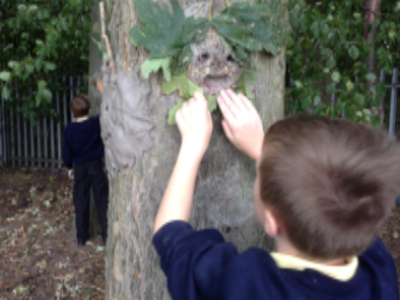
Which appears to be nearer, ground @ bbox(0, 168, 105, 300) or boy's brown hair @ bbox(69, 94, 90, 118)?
ground @ bbox(0, 168, 105, 300)

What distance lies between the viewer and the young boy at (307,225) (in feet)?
2.73

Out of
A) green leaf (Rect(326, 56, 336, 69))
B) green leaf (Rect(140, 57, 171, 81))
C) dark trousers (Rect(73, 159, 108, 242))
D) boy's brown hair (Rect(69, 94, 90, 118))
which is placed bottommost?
Answer: dark trousers (Rect(73, 159, 108, 242))

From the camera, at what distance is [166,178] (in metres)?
1.26

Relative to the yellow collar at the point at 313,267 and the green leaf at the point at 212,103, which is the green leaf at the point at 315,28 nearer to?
the green leaf at the point at 212,103

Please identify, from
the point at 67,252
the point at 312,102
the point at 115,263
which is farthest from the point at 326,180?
the point at 67,252

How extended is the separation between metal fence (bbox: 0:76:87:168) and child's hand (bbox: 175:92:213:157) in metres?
6.36

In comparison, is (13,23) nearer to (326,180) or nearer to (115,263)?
(115,263)

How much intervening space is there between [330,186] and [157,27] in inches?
28.5

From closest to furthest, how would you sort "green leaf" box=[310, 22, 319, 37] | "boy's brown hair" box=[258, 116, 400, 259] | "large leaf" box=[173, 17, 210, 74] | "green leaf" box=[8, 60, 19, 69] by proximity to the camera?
"boy's brown hair" box=[258, 116, 400, 259]
"large leaf" box=[173, 17, 210, 74]
"green leaf" box=[310, 22, 319, 37]
"green leaf" box=[8, 60, 19, 69]

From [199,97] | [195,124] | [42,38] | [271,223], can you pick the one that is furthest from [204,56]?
[42,38]

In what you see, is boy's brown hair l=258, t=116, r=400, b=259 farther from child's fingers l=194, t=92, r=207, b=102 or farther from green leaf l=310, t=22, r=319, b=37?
green leaf l=310, t=22, r=319, b=37

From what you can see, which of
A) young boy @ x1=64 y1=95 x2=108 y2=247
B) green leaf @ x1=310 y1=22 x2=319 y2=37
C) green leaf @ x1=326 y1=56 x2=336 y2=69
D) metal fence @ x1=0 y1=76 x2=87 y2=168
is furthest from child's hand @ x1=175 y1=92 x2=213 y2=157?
metal fence @ x1=0 y1=76 x2=87 y2=168

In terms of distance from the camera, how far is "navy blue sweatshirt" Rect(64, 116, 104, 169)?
3.96 m

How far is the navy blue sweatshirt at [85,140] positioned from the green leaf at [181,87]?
2.89 meters
